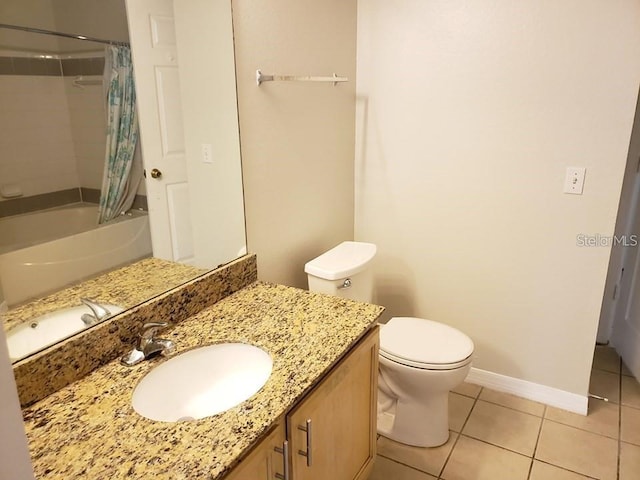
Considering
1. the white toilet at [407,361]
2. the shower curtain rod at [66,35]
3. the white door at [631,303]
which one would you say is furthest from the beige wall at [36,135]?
the white door at [631,303]

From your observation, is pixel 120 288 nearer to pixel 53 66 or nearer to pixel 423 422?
pixel 53 66

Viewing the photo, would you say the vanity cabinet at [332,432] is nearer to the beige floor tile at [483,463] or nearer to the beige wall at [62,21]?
the beige floor tile at [483,463]

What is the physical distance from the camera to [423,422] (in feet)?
6.75

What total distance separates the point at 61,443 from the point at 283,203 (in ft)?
4.15

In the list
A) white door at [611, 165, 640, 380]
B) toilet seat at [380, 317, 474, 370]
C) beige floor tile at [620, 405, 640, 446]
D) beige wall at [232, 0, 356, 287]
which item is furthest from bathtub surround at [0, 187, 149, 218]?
white door at [611, 165, 640, 380]

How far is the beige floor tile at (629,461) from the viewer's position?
6.19ft

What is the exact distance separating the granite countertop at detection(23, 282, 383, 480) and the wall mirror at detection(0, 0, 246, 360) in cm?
18

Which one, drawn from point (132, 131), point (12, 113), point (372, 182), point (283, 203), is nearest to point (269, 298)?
point (283, 203)

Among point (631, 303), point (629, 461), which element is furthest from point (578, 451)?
point (631, 303)

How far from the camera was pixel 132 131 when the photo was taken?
144cm

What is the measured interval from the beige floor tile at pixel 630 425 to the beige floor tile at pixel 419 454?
77 cm

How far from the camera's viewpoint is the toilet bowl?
1.92 meters

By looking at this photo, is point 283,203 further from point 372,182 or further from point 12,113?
point 12,113

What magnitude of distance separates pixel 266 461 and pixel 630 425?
6.44 feet
